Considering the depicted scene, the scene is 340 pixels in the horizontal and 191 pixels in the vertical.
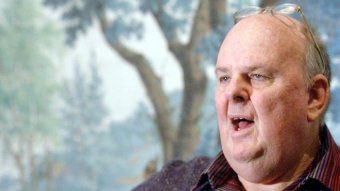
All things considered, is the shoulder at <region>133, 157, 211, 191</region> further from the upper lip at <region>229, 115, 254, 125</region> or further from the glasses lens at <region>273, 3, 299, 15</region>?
the glasses lens at <region>273, 3, 299, 15</region>

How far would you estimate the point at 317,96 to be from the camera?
1602 mm

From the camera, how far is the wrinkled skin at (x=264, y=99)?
1.52 m

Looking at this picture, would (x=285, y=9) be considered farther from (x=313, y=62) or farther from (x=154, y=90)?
(x=154, y=90)

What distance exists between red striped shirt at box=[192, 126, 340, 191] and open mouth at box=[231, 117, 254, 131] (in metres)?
0.21

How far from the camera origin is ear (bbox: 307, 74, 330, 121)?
158cm

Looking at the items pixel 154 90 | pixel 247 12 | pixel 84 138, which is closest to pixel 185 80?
pixel 154 90

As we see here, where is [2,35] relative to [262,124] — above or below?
above

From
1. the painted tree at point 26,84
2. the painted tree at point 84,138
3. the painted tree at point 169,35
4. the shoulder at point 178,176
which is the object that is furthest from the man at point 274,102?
the painted tree at point 26,84

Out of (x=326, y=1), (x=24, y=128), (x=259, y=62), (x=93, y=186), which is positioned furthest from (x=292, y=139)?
(x=24, y=128)

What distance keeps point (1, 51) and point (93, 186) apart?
35.0 inches

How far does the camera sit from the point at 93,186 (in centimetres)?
298

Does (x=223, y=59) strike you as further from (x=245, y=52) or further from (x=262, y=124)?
(x=262, y=124)

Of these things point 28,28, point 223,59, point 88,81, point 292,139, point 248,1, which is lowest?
point 292,139

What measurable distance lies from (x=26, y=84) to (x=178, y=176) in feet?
4.81
